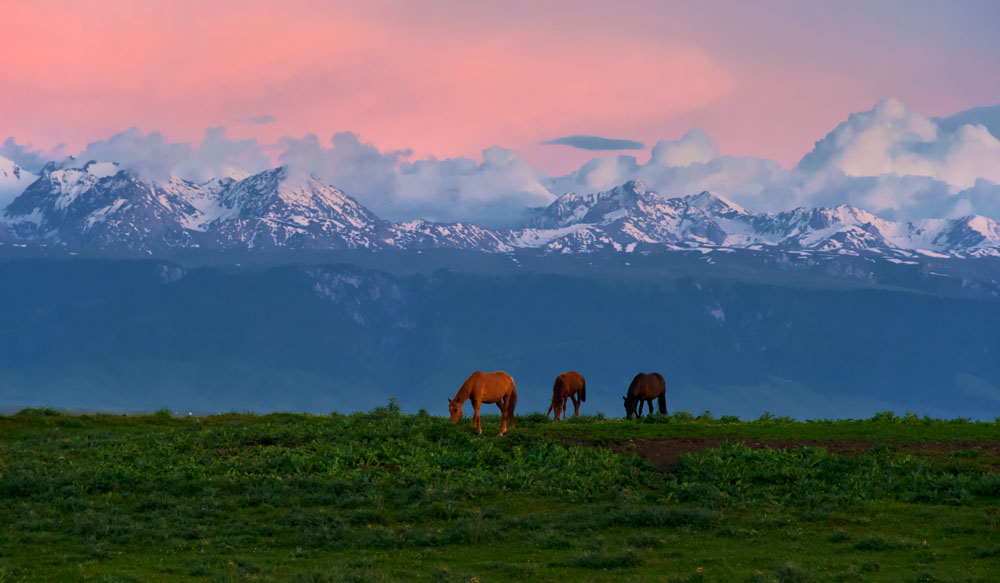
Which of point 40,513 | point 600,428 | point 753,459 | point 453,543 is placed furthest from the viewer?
point 600,428

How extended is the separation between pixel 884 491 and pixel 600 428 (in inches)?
524

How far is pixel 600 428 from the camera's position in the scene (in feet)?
141

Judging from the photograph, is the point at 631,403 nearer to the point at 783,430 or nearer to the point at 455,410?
the point at 783,430

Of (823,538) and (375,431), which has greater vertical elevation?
(375,431)

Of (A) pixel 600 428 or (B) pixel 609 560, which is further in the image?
(A) pixel 600 428

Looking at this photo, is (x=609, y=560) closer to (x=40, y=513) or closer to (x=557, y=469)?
(x=557, y=469)

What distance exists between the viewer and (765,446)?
38.5 metres

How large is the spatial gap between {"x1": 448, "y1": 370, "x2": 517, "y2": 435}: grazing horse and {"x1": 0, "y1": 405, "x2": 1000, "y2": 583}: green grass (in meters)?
0.93

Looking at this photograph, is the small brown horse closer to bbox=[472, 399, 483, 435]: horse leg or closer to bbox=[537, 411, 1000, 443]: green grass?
bbox=[537, 411, 1000, 443]: green grass

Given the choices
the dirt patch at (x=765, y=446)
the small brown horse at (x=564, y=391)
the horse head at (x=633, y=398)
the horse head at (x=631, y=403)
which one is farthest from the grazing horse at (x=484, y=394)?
the horse head at (x=633, y=398)

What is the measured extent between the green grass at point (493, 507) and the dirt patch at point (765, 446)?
2.74ft

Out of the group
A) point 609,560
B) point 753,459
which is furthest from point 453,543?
point 753,459

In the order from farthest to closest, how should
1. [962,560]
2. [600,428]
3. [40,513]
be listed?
[600,428] < [40,513] < [962,560]

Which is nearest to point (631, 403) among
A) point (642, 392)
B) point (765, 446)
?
point (642, 392)
